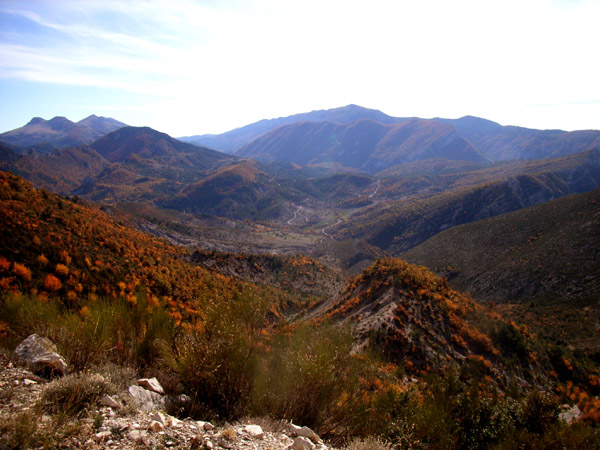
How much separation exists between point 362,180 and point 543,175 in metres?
83.7

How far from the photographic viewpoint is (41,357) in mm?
3893

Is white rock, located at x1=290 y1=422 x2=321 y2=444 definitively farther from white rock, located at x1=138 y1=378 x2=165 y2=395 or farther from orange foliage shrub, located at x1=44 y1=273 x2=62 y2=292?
orange foliage shrub, located at x1=44 y1=273 x2=62 y2=292

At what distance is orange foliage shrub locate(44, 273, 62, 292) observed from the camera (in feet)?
30.3

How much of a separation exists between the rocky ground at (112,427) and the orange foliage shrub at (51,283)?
266 inches

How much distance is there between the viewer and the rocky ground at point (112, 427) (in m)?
2.66

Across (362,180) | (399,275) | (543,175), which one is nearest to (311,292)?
(399,275)

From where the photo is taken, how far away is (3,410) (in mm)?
2920

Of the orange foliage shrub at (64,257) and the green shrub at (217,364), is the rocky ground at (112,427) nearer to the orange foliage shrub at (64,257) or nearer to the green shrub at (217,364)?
the green shrub at (217,364)

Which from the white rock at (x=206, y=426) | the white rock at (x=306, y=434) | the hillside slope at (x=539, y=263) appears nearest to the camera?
the white rock at (x=206, y=426)

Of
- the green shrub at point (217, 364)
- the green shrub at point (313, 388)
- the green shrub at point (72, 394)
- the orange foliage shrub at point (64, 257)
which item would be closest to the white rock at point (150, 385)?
the green shrub at point (217, 364)

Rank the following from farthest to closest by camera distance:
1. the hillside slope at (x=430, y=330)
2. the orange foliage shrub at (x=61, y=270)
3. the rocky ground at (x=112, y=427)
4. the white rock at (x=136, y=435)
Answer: the hillside slope at (x=430, y=330) < the orange foliage shrub at (x=61, y=270) < the white rock at (x=136, y=435) < the rocky ground at (x=112, y=427)

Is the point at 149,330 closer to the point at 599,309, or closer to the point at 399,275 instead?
the point at 399,275

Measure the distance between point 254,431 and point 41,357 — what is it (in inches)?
121

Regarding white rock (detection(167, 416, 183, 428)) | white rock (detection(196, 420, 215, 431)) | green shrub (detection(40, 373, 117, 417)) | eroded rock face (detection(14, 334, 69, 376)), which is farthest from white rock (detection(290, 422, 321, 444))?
eroded rock face (detection(14, 334, 69, 376))
